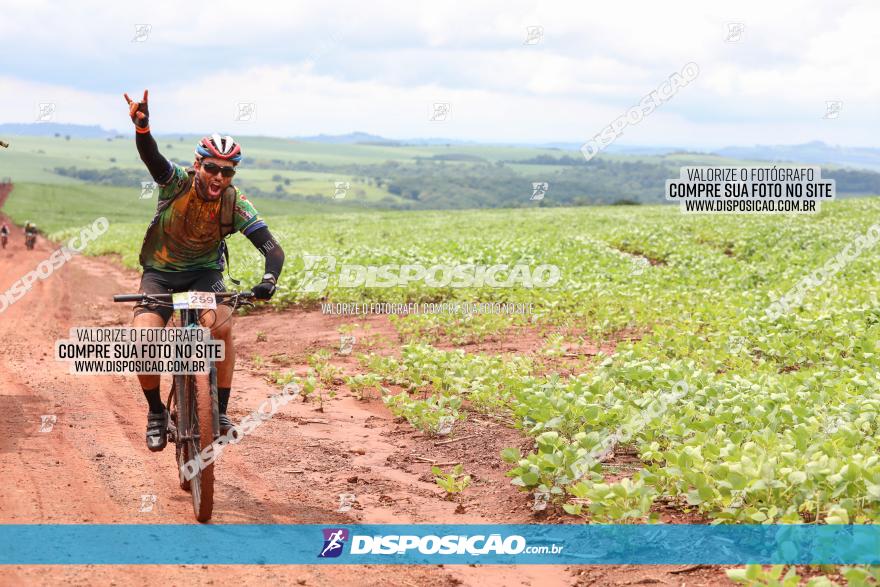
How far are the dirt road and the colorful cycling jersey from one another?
2003 mm

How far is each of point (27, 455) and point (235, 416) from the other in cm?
268

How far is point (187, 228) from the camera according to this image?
7039 mm

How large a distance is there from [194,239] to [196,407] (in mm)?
1527

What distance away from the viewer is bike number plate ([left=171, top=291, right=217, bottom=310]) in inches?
253

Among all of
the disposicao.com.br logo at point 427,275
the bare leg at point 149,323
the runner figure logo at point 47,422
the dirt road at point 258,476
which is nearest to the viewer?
the dirt road at point 258,476

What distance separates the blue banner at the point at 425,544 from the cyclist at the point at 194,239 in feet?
3.53

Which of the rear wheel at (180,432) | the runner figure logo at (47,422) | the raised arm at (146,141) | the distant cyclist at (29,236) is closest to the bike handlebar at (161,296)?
the rear wheel at (180,432)

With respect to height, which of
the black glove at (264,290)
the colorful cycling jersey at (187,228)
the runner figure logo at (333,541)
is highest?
the colorful cycling jersey at (187,228)

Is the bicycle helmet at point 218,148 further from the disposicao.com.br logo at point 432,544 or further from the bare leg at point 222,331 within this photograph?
the disposicao.com.br logo at point 432,544

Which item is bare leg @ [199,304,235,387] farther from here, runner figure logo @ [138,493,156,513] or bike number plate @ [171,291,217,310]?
runner figure logo @ [138,493,156,513]

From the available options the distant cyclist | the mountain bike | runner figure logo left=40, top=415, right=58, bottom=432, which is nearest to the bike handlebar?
the mountain bike

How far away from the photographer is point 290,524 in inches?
258

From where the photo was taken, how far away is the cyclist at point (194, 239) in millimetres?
6805

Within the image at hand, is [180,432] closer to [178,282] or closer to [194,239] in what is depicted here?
[178,282]
